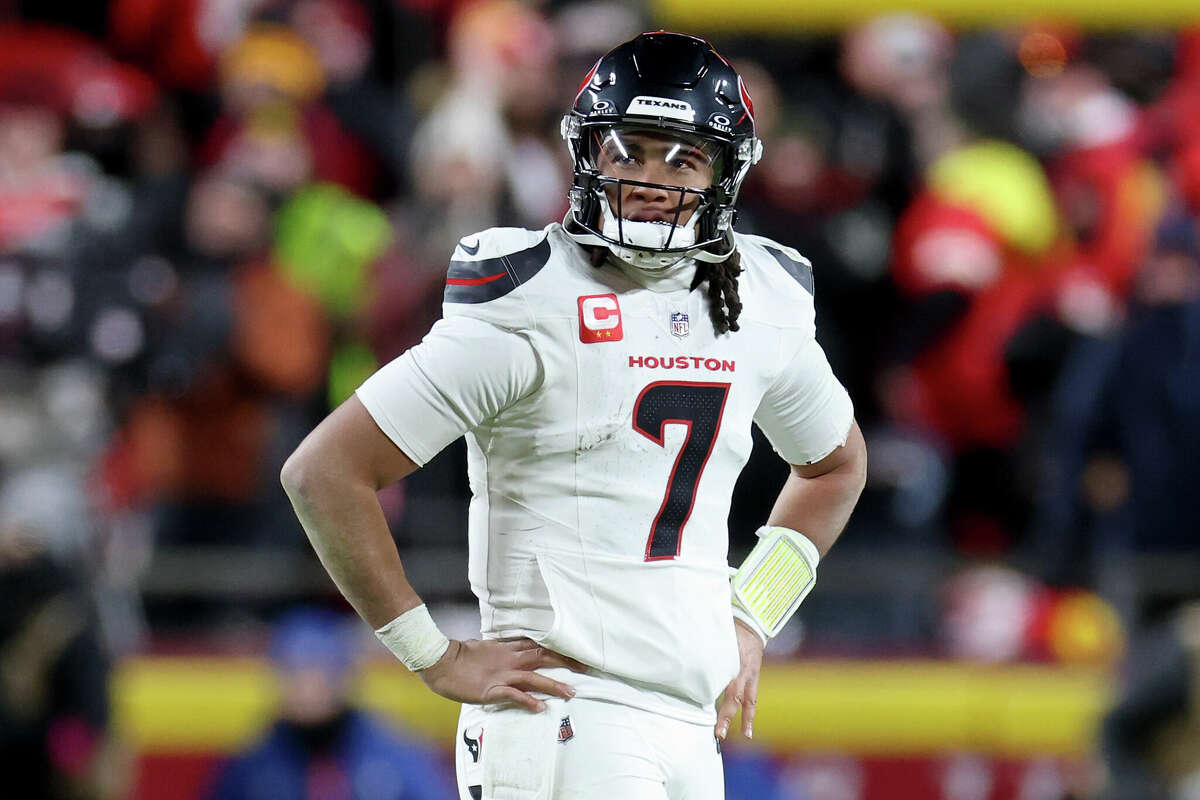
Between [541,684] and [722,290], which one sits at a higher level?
[722,290]

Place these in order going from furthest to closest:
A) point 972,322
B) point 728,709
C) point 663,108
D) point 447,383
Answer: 1. point 972,322
2. point 728,709
3. point 663,108
4. point 447,383

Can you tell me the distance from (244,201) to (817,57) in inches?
97.3

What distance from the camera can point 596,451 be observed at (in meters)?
3.37

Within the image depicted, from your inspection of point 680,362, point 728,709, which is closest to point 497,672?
point 728,709

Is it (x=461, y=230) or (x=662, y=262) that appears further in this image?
(x=461, y=230)

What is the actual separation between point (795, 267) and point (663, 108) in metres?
0.48

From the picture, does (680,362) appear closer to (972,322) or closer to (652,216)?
(652,216)

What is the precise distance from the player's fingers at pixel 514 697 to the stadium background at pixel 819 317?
9.05ft

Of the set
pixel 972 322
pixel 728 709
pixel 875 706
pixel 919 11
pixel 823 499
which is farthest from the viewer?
pixel 919 11

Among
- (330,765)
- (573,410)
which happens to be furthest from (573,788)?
(330,765)

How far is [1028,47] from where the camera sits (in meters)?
8.23

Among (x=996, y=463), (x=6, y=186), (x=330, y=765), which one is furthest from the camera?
(x=6, y=186)

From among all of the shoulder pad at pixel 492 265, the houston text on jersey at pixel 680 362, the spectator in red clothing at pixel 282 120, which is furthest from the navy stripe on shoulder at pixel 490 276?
the spectator in red clothing at pixel 282 120

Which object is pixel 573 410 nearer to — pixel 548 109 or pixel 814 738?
pixel 814 738
